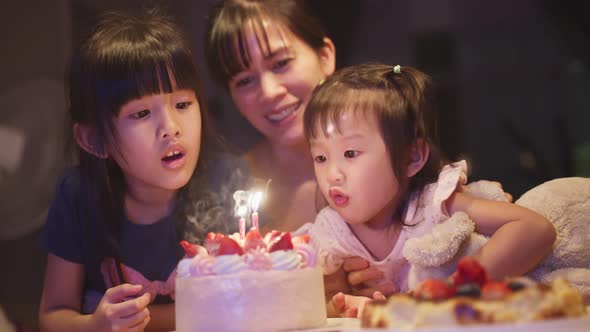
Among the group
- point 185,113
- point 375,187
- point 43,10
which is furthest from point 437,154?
point 43,10

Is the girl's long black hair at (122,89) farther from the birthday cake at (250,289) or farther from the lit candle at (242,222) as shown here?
the birthday cake at (250,289)

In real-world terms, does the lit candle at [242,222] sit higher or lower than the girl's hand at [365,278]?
higher

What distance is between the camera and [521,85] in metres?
3.51

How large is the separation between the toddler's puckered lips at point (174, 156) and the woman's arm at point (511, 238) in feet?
3.03

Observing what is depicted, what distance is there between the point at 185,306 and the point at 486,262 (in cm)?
80

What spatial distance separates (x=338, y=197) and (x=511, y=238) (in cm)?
52

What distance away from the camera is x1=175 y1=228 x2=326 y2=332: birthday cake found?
5.54ft

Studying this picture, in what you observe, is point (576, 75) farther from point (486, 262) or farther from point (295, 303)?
point (295, 303)

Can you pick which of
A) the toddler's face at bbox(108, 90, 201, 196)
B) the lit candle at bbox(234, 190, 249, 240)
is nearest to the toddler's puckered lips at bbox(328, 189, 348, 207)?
the lit candle at bbox(234, 190, 249, 240)

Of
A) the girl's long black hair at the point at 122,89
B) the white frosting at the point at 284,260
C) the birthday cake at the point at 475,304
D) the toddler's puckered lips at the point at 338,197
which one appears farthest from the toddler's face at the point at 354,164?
the birthday cake at the point at 475,304

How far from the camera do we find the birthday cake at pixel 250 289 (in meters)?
1.69

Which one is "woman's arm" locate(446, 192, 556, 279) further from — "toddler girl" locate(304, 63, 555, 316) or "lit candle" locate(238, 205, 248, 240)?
"lit candle" locate(238, 205, 248, 240)

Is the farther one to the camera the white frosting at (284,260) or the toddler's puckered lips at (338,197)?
the toddler's puckered lips at (338,197)

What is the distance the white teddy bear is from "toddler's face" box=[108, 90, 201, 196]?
77 centimetres
